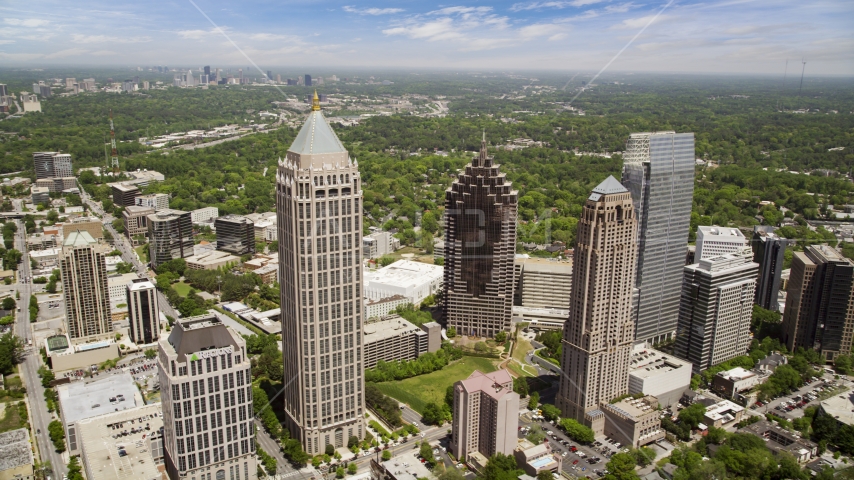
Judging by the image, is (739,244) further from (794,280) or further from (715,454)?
(715,454)

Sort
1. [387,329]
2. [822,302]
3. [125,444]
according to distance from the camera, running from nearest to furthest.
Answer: [125,444] → [822,302] → [387,329]

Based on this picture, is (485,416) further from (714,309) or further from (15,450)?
(15,450)

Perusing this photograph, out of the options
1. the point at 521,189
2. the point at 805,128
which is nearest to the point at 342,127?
the point at 521,189

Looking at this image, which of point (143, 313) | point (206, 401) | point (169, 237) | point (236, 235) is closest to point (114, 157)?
point (236, 235)

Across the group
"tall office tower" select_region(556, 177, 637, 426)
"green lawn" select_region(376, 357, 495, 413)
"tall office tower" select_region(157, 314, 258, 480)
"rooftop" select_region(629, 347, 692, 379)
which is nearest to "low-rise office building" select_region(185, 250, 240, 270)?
"green lawn" select_region(376, 357, 495, 413)

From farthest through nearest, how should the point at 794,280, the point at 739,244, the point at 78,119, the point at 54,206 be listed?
the point at 78,119 → the point at 54,206 → the point at 739,244 → the point at 794,280

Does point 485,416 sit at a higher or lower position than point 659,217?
lower
